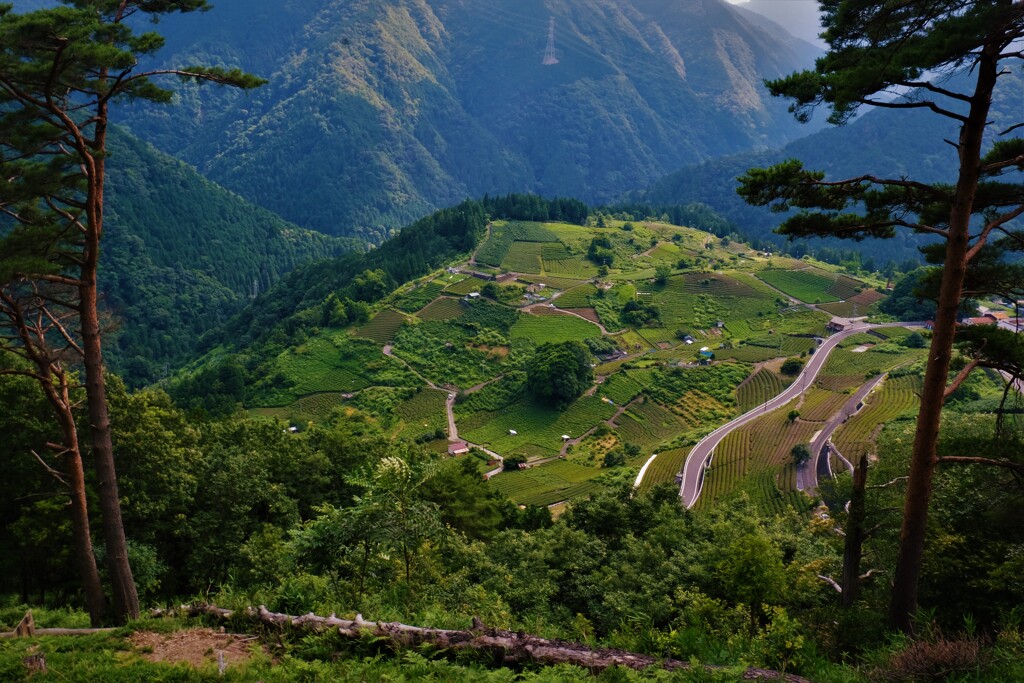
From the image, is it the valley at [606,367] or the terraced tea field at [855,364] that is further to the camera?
the terraced tea field at [855,364]

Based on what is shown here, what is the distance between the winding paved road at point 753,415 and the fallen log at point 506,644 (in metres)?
46.6

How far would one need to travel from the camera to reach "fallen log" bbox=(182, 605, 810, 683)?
8289mm

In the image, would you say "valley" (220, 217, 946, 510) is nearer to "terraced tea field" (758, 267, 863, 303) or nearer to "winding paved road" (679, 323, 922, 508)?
"winding paved road" (679, 323, 922, 508)

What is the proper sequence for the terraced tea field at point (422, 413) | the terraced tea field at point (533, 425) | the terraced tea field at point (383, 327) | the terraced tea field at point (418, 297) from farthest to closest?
the terraced tea field at point (418, 297) < the terraced tea field at point (383, 327) < the terraced tea field at point (422, 413) < the terraced tea field at point (533, 425)

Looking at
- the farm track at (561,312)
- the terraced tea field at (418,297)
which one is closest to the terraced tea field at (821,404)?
the farm track at (561,312)

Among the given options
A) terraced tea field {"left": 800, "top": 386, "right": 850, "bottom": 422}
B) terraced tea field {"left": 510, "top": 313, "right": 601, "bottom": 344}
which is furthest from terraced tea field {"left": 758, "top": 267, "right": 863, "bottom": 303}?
terraced tea field {"left": 510, "top": 313, "right": 601, "bottom": 344}

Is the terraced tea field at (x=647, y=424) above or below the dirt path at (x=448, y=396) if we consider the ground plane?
below

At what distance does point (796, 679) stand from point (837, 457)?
60.5 meters

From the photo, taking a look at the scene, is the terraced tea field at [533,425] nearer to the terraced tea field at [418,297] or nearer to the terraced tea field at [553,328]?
the terraced tea field at [553,328]

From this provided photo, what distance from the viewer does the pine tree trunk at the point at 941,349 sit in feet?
31.3

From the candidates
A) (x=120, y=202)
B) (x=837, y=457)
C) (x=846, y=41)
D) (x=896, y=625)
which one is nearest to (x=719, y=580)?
(x=896, y=625)

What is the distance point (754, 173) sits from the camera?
11.0 meters

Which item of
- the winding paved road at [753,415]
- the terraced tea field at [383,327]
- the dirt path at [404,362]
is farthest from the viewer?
the terraced tea field at [383,327]

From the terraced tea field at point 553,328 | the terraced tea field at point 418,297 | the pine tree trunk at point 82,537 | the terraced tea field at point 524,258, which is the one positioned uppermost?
the terraced tea field at point 524,258
